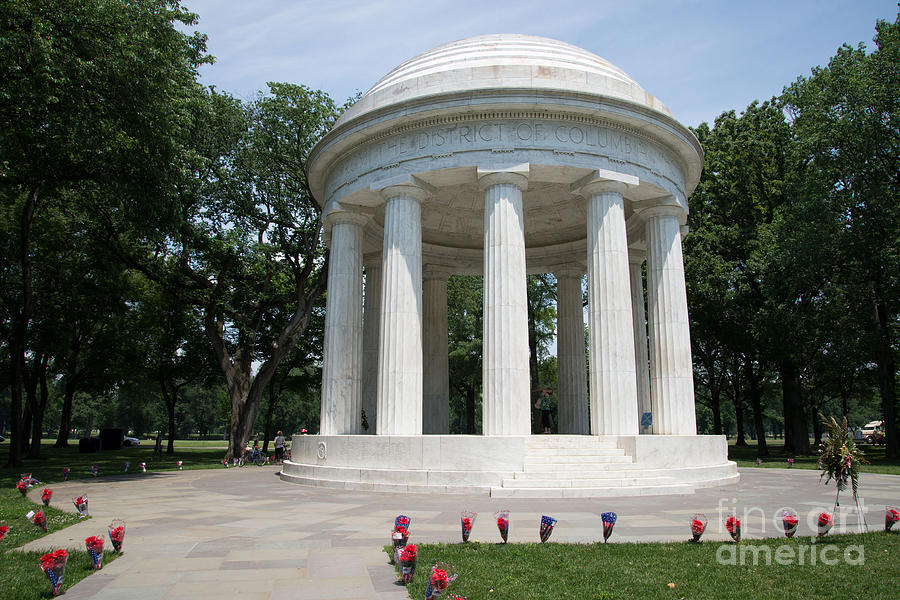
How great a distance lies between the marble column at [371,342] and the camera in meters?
33.6

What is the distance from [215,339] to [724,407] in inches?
4917

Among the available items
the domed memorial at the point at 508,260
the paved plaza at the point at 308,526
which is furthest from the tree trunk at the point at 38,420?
the domed memorial at the point at 508,260

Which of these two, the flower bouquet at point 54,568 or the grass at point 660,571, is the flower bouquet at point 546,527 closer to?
the grass at point 660,571

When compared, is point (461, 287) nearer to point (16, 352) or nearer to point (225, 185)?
point (225, 185)

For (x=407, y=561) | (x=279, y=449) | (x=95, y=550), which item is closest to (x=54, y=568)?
(x=95, y=550)

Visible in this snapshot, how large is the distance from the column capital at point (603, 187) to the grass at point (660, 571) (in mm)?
17119

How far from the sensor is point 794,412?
47094 mm

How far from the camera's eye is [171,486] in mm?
23703

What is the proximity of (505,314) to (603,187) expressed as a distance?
7.28 meters

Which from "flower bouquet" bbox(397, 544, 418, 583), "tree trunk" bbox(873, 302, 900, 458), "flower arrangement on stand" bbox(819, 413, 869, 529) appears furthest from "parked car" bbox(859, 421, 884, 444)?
"flower bouquet" bbox(397, 544, 418, 583)

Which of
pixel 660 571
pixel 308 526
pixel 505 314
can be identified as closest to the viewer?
pixel 660 571

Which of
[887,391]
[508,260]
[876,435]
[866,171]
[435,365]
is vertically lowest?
[876,435]

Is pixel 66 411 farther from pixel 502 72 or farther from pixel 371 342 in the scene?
pixel 502 72

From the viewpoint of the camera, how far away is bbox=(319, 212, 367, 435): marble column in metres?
27.8
